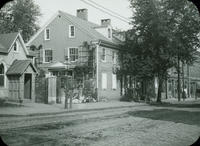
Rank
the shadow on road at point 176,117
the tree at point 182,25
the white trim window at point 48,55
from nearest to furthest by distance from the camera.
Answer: the shadow on road at point 176,117, the tree at point 182,25, the white trim window at point 48,55

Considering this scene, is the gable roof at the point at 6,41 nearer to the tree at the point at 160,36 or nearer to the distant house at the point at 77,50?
the distant house at the point at 77,50

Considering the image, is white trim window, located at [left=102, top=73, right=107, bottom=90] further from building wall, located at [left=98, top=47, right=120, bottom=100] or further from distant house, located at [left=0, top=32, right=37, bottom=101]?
distant house, located at [left=0, top=32, right=37, bottom=101]

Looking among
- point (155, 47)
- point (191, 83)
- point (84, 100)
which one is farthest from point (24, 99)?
point (191, 83)

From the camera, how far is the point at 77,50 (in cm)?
3447

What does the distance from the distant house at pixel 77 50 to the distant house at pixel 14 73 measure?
5697mm

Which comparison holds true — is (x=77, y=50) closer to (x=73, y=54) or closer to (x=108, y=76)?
(x=73, y=54)

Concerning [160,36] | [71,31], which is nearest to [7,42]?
[71,31]

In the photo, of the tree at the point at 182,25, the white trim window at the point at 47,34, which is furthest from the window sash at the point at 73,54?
the tree at the point at 182,25

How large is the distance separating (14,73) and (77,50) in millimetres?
9721

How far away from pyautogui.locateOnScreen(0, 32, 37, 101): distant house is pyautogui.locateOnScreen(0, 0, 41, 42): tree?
1967 cm

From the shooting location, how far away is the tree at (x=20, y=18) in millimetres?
48469

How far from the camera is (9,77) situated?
26859 mm

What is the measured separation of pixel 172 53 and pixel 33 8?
2989 centimetres

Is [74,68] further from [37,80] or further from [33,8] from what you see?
[33,8]
